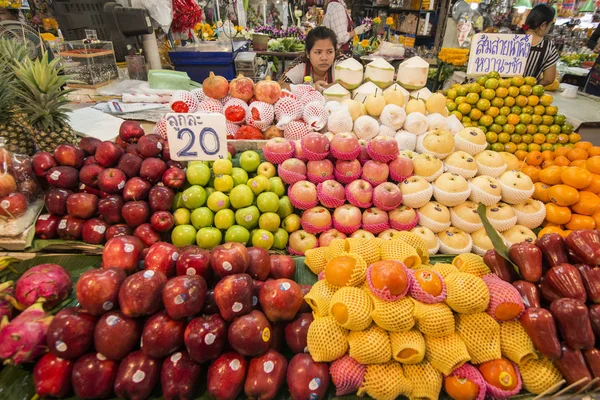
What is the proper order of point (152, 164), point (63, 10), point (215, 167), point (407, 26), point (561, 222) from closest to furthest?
point (152, 164) → point (215, 167) → point (561, 222) → point (63, 10) → point (407, 26)

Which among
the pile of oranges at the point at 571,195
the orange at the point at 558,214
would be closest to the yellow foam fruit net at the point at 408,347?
the pile of oranges at the point at 571,195

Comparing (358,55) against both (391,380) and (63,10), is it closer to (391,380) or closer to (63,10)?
(63,10)

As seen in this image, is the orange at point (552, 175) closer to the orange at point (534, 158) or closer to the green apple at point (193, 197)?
the orange at point (534, 158)

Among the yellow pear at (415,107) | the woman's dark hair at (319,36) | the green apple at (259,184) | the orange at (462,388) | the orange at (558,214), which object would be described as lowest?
the orange at (558,214)

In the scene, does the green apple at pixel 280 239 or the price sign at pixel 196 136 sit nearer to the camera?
the price sign at pixel 196 136

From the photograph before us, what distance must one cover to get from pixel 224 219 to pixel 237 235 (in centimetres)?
14

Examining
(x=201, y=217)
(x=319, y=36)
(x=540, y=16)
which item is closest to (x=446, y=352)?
(x=201, y=217)

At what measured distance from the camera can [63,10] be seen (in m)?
3.78

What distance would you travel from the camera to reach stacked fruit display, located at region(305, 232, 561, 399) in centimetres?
120

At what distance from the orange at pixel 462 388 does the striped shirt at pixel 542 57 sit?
17.6ft

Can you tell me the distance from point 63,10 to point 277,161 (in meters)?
3.62

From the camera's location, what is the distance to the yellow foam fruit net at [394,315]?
120cm

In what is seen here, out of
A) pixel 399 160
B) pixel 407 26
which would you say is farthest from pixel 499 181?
pixel 407 26

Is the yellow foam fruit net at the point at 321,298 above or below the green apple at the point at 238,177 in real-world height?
below
